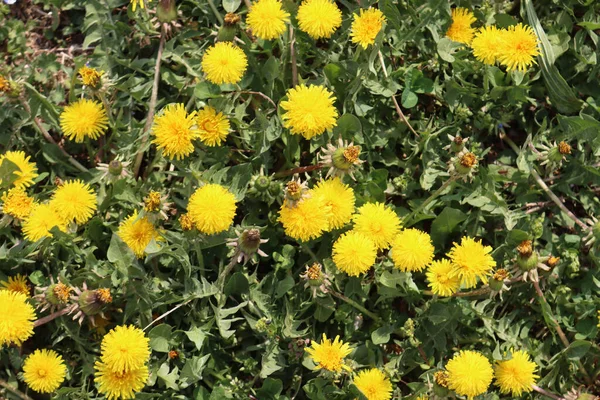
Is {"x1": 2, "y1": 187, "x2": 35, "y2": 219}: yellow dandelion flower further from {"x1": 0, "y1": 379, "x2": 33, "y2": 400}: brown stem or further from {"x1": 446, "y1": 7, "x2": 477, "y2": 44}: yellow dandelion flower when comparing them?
{"x1": 446, "y1": 7, "x2": 477, "y2": 44}: yellow dandelion flower

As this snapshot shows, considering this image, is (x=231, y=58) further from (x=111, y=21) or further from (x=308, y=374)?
(x=308, y=374)

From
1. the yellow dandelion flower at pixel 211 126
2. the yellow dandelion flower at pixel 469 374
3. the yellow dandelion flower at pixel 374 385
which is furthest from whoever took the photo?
the yellow dandelion flower at pixel 211 126

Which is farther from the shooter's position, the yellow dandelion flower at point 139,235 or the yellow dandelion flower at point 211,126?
the yellow dandelion flower at point 211,126

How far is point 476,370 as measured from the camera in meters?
2.46

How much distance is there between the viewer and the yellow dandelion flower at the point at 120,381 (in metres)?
2.53

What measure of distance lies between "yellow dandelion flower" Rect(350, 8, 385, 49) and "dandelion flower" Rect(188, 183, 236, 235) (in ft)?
3.14

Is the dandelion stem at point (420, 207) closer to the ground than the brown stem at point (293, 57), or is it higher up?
closer to the ground

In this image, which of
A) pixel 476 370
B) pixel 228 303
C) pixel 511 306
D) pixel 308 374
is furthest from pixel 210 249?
pixel 511 306

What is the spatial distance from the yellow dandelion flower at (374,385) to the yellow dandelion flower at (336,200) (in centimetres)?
65

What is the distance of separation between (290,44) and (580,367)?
6.72 ft

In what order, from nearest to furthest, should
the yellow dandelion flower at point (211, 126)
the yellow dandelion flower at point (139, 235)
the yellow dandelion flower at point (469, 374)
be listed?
the yellow dandelion flower at point (469, 374)
the yellow dandelion flower at point (139, 235)
the yellow dandelion flower at point (211, 126)

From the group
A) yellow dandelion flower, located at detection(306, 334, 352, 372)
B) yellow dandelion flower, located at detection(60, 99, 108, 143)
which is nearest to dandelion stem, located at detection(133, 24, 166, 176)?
yellow dandelion flower, located at detection(60, 99, 108, 143)

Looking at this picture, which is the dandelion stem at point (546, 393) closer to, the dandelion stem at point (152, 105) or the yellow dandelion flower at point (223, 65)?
the yellow dandelion flower at point (223, 65)

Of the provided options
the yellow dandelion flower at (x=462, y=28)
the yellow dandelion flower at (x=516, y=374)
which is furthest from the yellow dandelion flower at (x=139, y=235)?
the yellow dandelion flower at (x=462, y=28)
